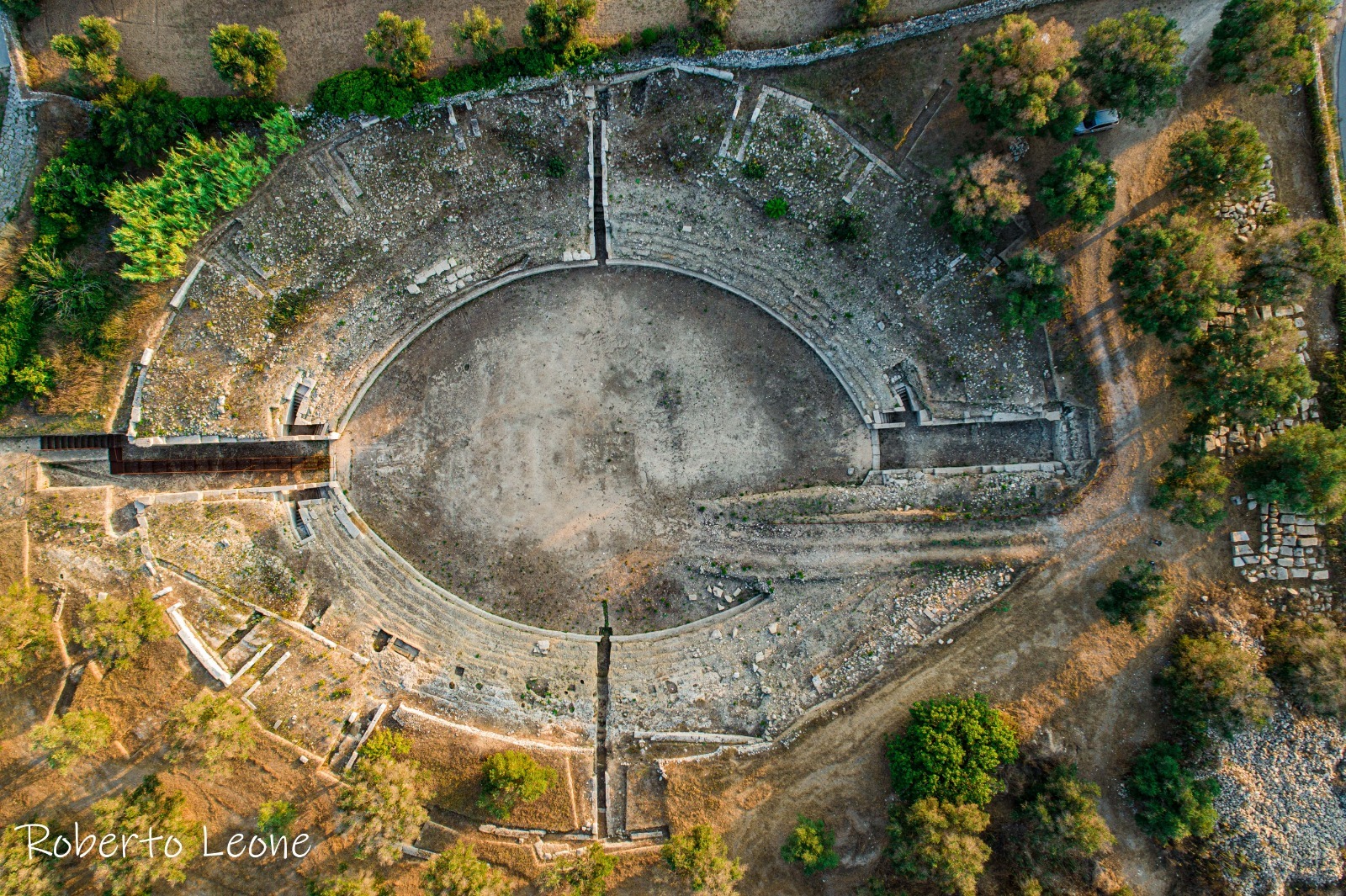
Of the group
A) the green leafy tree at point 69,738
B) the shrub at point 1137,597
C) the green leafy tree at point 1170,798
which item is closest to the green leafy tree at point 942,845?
the green leafy tree at point 1170,798

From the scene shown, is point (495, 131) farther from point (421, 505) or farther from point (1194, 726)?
point (1194, 726)

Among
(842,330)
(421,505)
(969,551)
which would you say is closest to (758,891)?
(969,551)

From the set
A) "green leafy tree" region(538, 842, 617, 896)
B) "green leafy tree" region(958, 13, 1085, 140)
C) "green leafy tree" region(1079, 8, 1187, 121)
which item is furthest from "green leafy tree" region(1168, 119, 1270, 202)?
"green leafy tree" region(538, 842, 617, 896)

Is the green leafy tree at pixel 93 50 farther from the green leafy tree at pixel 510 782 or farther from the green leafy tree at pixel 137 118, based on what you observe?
the green leafy tree at pixel 510 782

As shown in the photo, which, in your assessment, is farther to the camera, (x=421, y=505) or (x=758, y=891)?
(x=421, y=505)

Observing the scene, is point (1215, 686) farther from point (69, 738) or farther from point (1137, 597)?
point (69, 738)

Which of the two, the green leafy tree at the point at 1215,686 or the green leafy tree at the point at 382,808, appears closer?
the green leafy tree at the point at 1215,686
